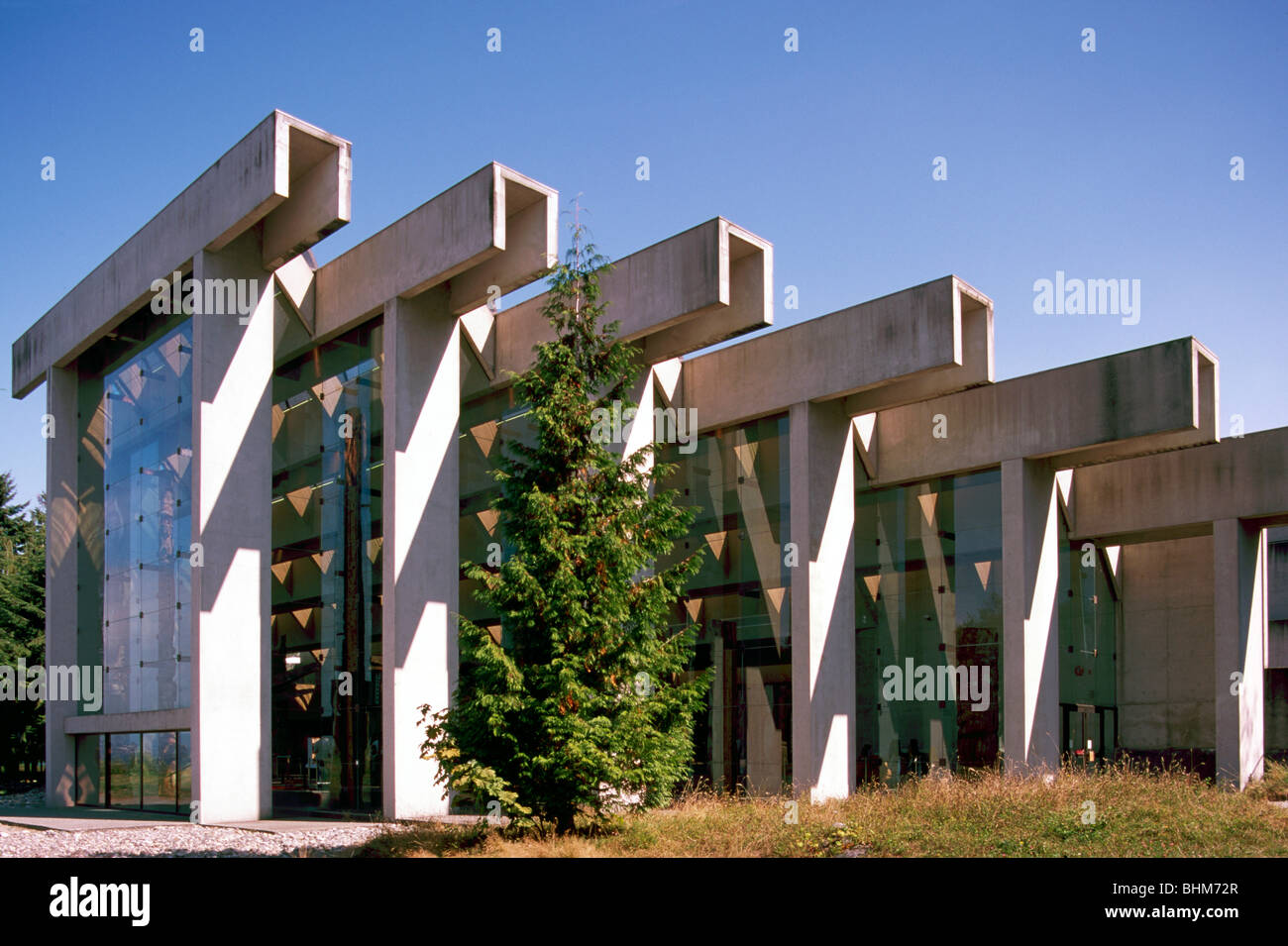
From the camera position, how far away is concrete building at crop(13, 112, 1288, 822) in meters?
20.3

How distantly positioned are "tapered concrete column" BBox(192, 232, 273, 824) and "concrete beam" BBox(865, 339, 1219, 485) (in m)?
13.7

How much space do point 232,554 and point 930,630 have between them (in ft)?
48.4

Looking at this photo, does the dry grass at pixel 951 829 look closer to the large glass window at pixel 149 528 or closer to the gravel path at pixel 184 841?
the gravel path at pixel 184 841

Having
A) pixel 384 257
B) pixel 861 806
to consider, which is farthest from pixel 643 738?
pixel 384 257

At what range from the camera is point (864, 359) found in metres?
22.6

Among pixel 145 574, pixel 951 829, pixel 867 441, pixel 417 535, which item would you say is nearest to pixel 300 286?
pixel 417 535

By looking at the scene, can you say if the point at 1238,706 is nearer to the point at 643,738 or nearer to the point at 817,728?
the point at 817,728

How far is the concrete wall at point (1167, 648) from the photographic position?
29.0 meters

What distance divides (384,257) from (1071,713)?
19.2m

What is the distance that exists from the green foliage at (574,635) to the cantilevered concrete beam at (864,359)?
25.1ft

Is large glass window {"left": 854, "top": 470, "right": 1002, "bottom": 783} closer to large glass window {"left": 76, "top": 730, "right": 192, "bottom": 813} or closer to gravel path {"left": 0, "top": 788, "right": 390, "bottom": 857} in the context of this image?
gravel path {"left": 0, "top": 788, "right": 390, "bottom": 857}

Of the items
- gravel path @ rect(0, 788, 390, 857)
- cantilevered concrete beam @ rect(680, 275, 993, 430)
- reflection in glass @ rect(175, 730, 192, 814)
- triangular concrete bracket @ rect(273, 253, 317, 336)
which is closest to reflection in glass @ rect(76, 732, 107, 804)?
reflection in glass @ rect(175, 730, 192, 814)

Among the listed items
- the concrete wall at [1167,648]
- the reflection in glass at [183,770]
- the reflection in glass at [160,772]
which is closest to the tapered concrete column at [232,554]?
the reflection in glass at [183,770]
